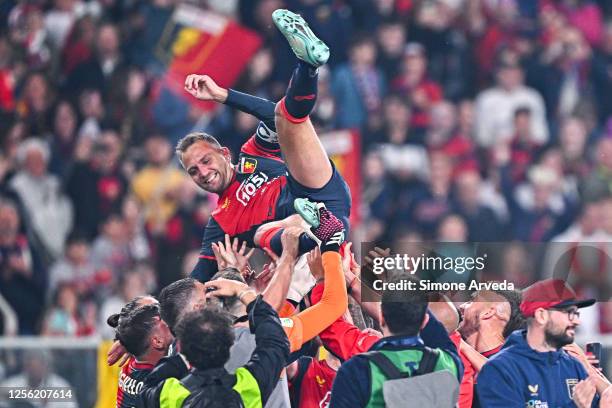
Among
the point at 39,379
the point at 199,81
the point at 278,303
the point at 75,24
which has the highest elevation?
the point at 199,81

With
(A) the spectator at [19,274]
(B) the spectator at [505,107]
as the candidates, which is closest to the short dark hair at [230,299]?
(A) the spectator at [19,274]

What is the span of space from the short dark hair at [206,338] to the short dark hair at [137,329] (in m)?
0.71

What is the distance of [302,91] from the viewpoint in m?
6.93

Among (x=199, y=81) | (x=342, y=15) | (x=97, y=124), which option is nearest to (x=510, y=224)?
(x=342, y=15)

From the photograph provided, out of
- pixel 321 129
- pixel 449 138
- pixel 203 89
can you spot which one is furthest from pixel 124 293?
pixel 203 89

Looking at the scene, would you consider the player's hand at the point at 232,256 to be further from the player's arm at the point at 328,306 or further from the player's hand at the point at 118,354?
the player's arm at the point at 328,306

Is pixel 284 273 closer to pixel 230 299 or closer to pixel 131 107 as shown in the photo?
pixel 230 299

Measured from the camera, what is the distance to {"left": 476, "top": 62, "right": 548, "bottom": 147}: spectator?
13.4 m

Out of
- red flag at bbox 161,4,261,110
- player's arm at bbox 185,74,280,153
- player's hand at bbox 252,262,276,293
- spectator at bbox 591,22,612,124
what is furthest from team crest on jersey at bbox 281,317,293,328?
spectator at bbox 591,22,612,124

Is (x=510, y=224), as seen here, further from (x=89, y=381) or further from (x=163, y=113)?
(x=89, y=381)

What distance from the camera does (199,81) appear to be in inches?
292

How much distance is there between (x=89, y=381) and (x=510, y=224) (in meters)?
4.54

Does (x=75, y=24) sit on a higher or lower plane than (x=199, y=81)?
lower

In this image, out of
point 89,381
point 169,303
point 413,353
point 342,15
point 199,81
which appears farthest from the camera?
point 342,15
